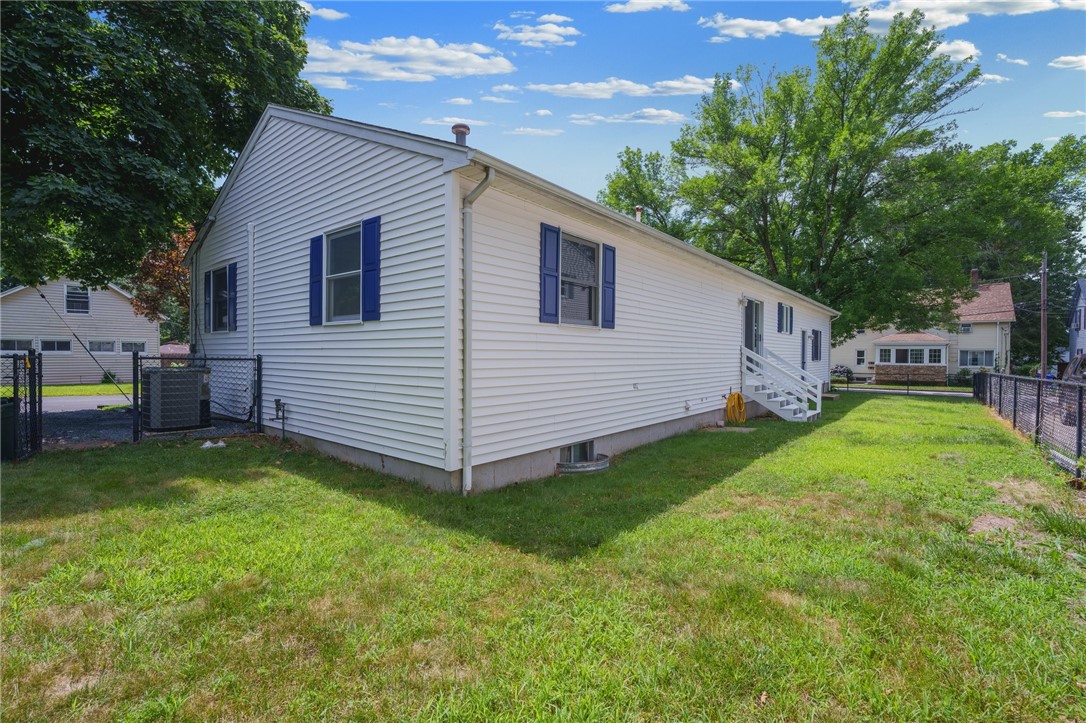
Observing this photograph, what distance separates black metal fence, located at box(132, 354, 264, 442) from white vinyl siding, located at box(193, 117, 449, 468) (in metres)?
0.32

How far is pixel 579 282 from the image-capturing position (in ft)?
22.3

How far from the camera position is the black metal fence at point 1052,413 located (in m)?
6.02

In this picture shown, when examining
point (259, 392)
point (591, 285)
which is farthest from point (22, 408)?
point (591, 285)

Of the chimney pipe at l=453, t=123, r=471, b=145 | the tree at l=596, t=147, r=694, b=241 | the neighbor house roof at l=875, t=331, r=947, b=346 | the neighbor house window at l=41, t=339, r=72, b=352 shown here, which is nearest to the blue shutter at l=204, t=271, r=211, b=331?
the chimney pipe at l=453, t=123, r=471, b=145

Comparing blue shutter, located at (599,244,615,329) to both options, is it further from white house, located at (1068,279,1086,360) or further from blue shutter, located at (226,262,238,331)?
white house, located at (1068,279,1086,360)

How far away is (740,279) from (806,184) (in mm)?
Answer: 12800

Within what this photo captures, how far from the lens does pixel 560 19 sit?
295 inches

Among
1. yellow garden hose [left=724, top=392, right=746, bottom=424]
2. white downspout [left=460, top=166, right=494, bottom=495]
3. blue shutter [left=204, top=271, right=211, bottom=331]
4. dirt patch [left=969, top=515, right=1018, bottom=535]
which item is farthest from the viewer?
yellow garden hose [left=724, top=392, right=746, bottom=424]

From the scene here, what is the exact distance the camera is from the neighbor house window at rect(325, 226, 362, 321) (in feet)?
21.1

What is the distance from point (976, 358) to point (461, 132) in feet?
126

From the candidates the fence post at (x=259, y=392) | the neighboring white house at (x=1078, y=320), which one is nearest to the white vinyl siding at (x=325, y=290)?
the fence post at (x=259, y=392)

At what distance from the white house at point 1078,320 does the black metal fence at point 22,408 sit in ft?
131

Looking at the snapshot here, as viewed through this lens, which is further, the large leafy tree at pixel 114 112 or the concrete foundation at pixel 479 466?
the large leafy tree at pixel 114 112

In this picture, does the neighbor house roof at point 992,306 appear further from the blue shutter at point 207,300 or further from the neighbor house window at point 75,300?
the neighbor house window at point 75,300
